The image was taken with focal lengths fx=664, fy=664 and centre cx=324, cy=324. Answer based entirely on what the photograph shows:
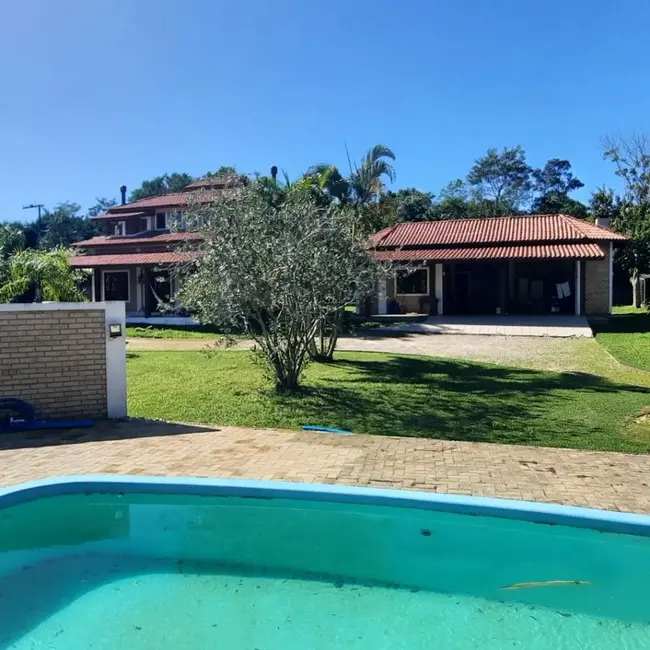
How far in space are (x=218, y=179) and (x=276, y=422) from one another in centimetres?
822

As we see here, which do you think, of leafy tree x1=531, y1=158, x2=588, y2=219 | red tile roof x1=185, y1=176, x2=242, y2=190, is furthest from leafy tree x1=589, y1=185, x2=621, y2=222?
red tile roof x1=185, y1=176, x2=242, y2=190

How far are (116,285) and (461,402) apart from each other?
101 ft

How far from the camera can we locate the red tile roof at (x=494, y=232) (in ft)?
113

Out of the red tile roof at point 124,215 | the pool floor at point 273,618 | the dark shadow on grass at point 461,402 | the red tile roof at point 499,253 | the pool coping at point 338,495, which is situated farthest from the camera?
the red tile roof at point 124,215

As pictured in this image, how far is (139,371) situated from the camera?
53.7 feet

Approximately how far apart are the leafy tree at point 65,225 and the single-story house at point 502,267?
58.2 metres

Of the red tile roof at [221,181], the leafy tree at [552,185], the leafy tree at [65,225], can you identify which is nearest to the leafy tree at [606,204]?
the leafy tree at [552,185]

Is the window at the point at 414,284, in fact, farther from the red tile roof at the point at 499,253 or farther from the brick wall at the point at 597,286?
the brick wall at the point at 597,286

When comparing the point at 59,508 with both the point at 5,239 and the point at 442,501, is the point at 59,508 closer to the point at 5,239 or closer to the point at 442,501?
the point at 442,501

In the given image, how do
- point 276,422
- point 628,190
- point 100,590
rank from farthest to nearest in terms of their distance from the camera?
1. point 628,190
2. point 276,422
3. point 100,590

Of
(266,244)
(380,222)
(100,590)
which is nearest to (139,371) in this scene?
(266,244)

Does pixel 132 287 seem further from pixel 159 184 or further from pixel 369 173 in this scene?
pixel 159 184

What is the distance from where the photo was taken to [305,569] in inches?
236

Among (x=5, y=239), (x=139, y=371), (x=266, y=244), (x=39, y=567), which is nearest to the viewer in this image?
(x=39, y=567)
